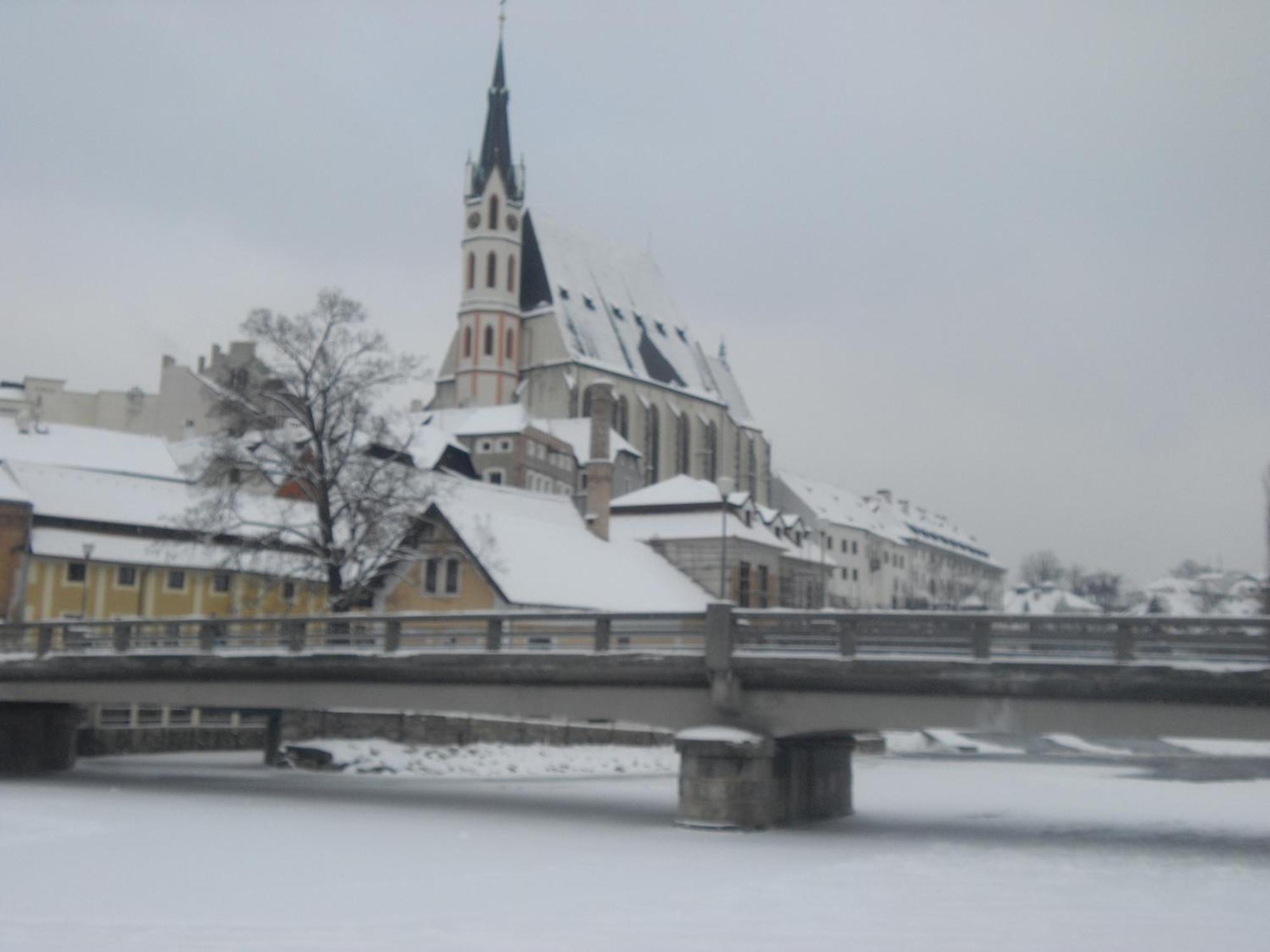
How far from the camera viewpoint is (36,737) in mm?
38219

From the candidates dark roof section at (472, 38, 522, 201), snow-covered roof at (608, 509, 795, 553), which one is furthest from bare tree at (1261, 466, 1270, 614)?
dark roof section at (472, 38, 522, 201)

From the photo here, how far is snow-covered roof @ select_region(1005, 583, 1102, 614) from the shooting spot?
517 ft

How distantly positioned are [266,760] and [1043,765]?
91.1 feet

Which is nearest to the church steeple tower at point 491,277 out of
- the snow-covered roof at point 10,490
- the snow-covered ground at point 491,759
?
the snow-covered roof at point 10,490

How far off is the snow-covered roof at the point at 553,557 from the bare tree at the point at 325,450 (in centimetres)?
509

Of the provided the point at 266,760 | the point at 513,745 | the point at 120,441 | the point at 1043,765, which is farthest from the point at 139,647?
the point at 120,441

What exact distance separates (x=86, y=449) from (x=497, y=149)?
65424 mm

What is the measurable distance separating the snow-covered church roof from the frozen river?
313 ft

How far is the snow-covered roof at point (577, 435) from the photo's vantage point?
105 meters

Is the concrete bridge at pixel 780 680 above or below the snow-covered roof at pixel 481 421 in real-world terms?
below

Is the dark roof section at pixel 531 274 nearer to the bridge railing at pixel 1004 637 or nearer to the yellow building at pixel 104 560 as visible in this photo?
the yellow building at pixel 104 560

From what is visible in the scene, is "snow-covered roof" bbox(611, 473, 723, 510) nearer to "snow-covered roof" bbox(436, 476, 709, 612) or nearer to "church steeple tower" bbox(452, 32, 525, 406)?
"snow-covered roof" bbox(436, 476, 709, 612)

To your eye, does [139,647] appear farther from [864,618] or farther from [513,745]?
[864,618]

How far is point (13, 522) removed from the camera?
52969mm
